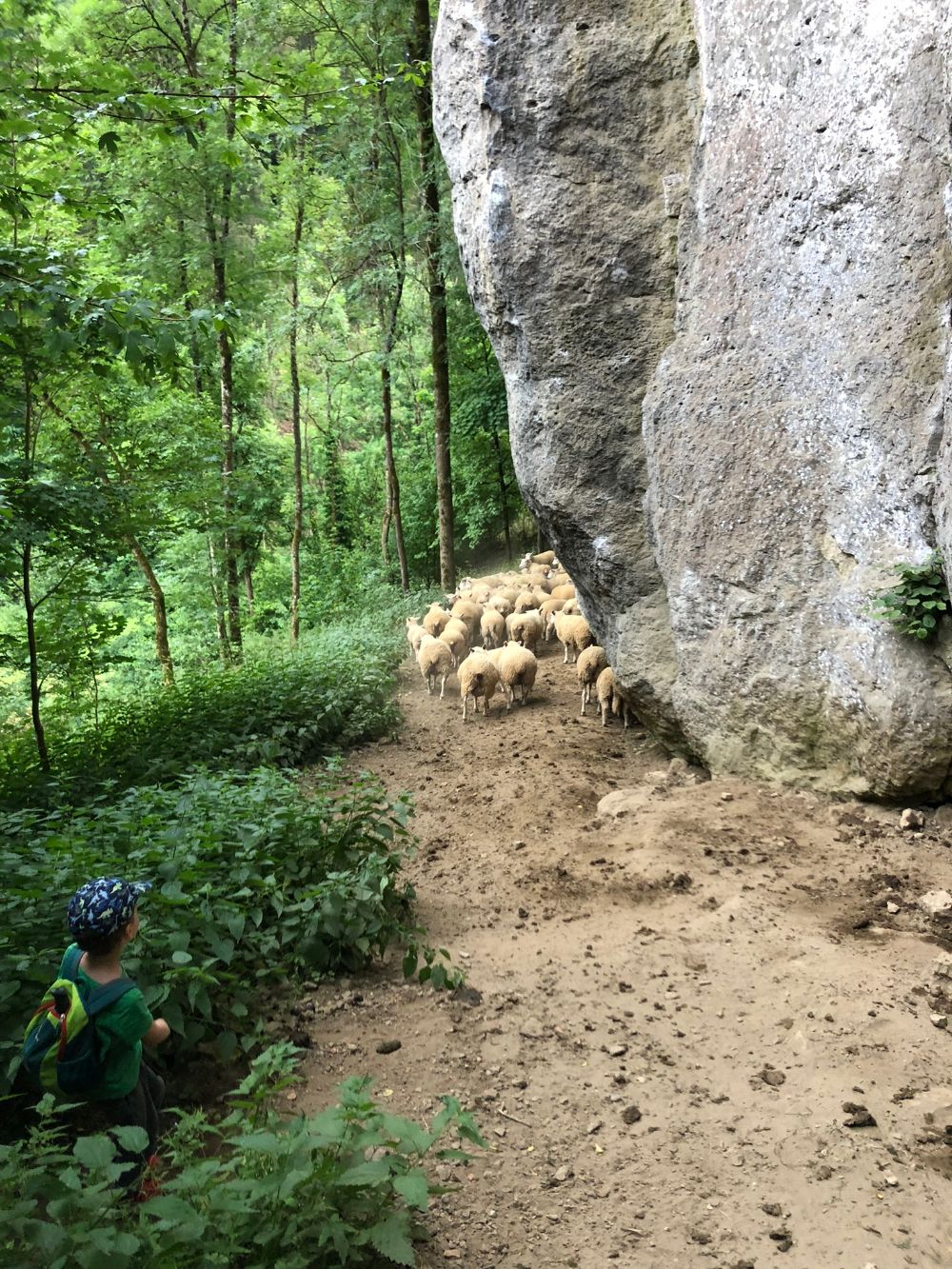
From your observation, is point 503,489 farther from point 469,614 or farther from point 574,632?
point 574,632

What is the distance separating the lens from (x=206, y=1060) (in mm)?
3965

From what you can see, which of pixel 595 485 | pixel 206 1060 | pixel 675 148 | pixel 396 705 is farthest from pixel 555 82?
pixel 206 1060

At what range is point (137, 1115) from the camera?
3.13 meters

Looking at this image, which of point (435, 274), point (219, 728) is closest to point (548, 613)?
point (219, 728)

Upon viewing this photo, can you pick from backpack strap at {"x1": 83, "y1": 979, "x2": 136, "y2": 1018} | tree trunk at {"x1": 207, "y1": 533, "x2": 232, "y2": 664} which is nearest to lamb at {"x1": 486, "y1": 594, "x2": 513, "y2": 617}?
tree trunk at {"x1": 207, "y1": 533, "x2": 232, "y2": 664}

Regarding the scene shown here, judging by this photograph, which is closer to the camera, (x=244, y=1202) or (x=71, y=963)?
(x=244, y=1202)

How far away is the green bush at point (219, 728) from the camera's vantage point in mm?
7504

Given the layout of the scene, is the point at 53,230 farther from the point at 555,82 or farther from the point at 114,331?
the point at 114,331

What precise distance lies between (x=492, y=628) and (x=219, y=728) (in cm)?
492

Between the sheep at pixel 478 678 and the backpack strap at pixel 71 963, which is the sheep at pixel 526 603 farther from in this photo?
the backpack strap at pixel 71 963

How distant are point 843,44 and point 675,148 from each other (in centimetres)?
206

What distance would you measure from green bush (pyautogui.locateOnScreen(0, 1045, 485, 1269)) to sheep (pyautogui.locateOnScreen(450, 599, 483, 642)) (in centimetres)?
1052

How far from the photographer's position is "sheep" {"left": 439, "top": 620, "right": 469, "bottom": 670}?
1198 centimetres

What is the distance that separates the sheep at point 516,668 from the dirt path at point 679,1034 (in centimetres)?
307
